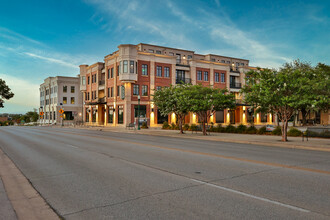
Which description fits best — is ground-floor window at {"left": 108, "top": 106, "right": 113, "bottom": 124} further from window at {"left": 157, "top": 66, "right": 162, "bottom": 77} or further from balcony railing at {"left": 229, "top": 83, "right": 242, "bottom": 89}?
balcony railing at {"left": 229, "top": 83, "right": 242, "bottom": 89}

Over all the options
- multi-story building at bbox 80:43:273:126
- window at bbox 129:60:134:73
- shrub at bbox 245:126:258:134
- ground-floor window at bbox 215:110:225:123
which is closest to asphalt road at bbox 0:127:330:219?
shrub at bbox 245:126:258:134

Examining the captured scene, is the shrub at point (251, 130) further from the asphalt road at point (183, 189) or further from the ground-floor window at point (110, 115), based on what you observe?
the ground-floor window at point (110, 115)

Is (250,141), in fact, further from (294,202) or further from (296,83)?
(294,202)

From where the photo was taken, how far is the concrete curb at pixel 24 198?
4.87 m

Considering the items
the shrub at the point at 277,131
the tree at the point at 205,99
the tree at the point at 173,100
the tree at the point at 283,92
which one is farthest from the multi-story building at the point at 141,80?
the tree at the point at 283,92

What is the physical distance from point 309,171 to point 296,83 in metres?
11.1

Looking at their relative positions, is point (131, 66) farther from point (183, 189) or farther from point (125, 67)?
point (183, 189)

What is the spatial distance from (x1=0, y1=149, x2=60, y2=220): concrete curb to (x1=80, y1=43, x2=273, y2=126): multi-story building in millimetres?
36795

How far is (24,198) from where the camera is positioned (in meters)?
5.84

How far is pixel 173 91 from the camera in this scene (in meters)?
29.0

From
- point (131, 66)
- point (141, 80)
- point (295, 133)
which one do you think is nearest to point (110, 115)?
point (141, 80)

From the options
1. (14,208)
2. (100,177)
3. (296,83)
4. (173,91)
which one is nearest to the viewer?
(14,208)

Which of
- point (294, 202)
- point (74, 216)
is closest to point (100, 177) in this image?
point (74, 216)

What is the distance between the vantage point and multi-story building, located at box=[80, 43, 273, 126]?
46.9 meters
